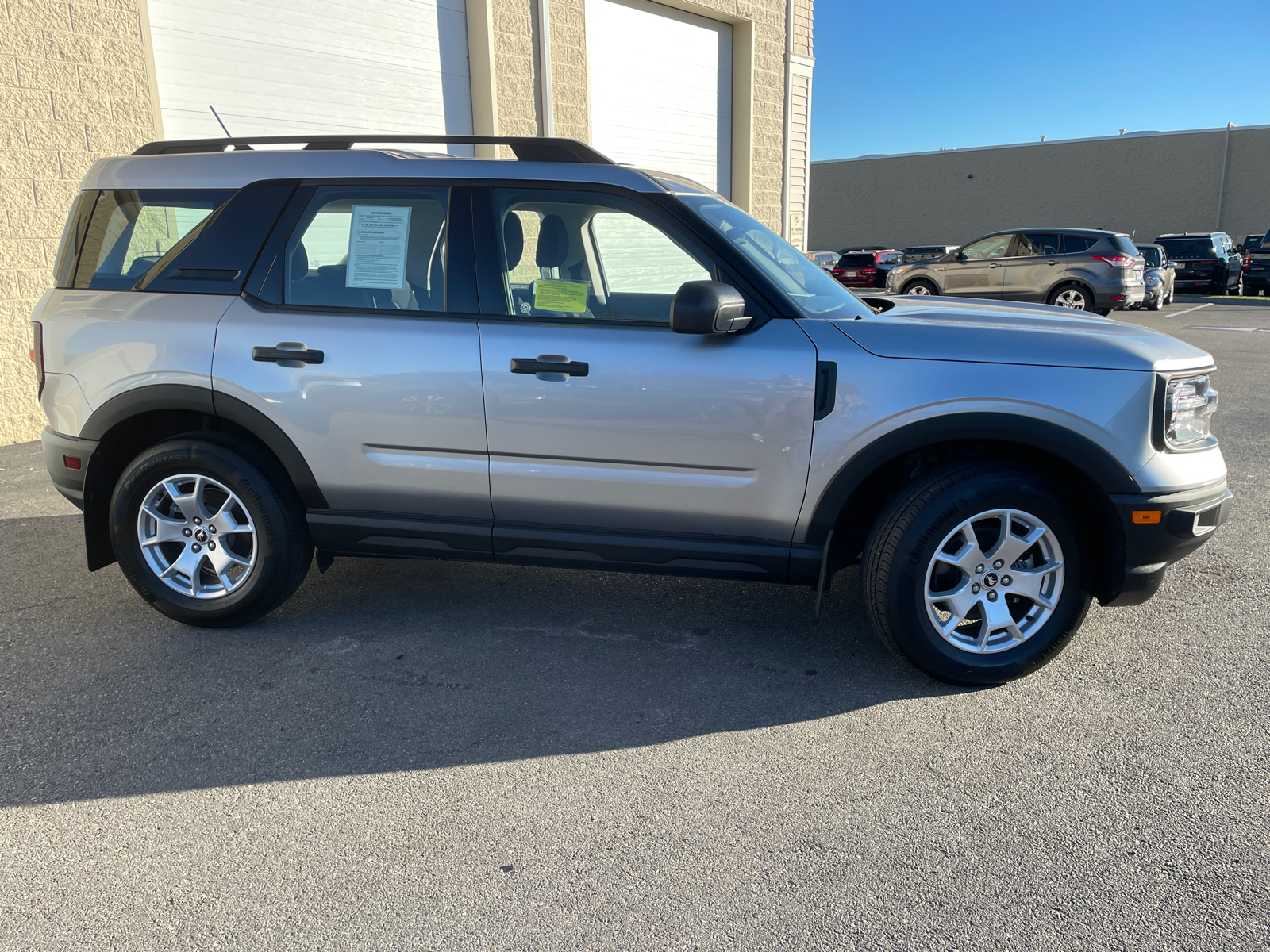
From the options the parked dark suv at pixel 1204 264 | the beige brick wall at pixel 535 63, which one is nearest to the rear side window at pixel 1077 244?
the beige brick wall at pixel 535 63

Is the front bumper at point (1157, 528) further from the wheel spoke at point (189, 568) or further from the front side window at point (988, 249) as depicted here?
the front side window at point (988, 249)

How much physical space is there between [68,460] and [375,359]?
4.94 ft

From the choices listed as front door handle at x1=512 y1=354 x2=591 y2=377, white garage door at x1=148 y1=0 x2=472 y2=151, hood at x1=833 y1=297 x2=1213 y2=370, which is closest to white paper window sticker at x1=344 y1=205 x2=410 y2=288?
front door handle at x1=512 y1=354 x2=591 y2=377

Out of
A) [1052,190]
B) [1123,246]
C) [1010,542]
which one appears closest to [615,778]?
[1010,542]

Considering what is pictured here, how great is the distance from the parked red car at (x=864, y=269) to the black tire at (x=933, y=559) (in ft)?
83.8

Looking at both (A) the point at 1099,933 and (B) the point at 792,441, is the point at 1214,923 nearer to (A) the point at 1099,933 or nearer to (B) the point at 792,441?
(A) the point at 1099,933

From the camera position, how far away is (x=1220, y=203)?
141 ft

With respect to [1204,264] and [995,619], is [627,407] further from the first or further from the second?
[1204,264]

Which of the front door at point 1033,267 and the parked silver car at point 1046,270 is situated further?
the front door at point 1033,267

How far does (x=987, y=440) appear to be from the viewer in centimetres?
334

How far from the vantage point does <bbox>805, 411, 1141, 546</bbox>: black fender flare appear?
3160 mm

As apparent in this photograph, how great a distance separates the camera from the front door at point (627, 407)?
3.31m

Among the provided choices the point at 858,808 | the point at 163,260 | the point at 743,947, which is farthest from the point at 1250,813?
the point at 163,260

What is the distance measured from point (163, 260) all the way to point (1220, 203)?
165 feet
